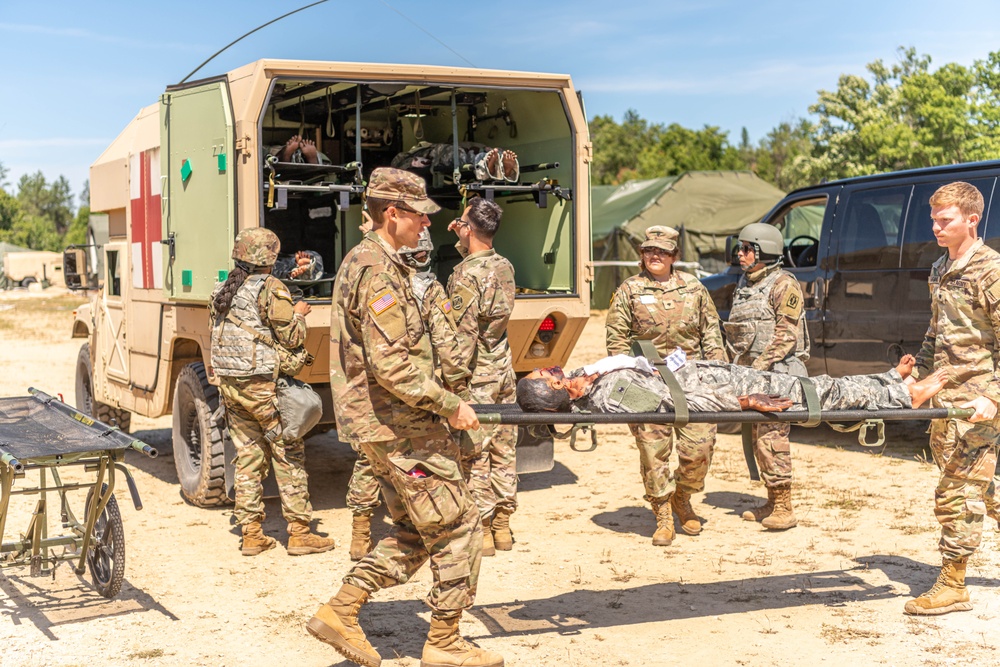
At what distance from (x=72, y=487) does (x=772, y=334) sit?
429cm

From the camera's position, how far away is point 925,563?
6.36 metres

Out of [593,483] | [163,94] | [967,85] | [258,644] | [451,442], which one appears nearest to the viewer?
[451,442]

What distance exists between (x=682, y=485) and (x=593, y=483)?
1.78 m

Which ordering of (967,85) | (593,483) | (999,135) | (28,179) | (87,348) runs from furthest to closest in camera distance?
(28,179), (967,85), (999,135), (87,348), (593,483)

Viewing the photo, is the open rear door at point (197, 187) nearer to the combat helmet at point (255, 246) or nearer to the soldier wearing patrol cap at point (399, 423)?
the combat helmet at point (255, 246)

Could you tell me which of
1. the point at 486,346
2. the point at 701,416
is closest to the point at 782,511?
the point at 486,346

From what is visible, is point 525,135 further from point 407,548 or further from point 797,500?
point 407,548

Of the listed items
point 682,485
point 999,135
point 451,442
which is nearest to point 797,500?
point 682,485

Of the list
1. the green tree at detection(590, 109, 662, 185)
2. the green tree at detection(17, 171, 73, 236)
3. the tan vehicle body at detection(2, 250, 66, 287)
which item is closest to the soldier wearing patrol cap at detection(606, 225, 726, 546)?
the green tree at detection(590, 109, 662, 185)

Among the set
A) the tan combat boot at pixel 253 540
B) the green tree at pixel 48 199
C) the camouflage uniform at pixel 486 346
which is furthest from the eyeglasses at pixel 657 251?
the green tree at pixel 48 199

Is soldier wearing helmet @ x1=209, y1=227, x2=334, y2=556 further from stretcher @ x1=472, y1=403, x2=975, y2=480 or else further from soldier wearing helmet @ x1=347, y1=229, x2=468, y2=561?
stretcher @ x1=472, y1=403, x2=975, y2=480

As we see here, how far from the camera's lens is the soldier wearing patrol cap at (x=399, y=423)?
14.7 feet

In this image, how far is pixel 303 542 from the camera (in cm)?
684

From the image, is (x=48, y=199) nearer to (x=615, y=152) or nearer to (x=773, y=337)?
(x=615, y=152)
